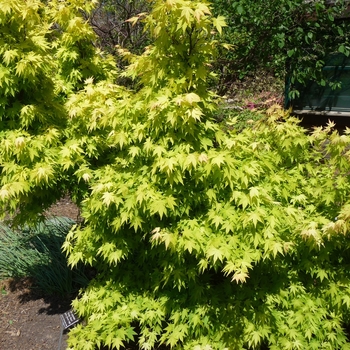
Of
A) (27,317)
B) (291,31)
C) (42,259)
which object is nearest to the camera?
(27,317)

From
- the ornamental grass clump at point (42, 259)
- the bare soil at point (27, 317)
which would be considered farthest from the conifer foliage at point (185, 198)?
the ornamental grass clump at point (42, 259)

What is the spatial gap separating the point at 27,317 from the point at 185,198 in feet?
9.77

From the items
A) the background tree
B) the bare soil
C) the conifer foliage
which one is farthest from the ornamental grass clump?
the background tree

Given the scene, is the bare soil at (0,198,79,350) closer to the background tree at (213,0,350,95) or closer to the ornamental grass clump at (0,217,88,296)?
the ornamental grass clump at (0,217,88,296)

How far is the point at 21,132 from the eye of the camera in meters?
3.64

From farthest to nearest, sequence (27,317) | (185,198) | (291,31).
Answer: (291,31)
(27,317)
(185,198)

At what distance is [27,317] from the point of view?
187 inches

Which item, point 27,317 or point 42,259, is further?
point 42,259

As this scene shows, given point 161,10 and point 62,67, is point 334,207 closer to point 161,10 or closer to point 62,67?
point 161,10

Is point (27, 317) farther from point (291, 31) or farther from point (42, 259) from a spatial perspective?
point (291, 31)

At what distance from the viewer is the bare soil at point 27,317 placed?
435 cm

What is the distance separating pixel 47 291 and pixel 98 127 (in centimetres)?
262

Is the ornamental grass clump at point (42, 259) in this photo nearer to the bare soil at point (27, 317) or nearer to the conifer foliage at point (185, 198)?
the bare soil at point (27, 317)

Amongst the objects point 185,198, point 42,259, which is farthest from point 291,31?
point 42,259
